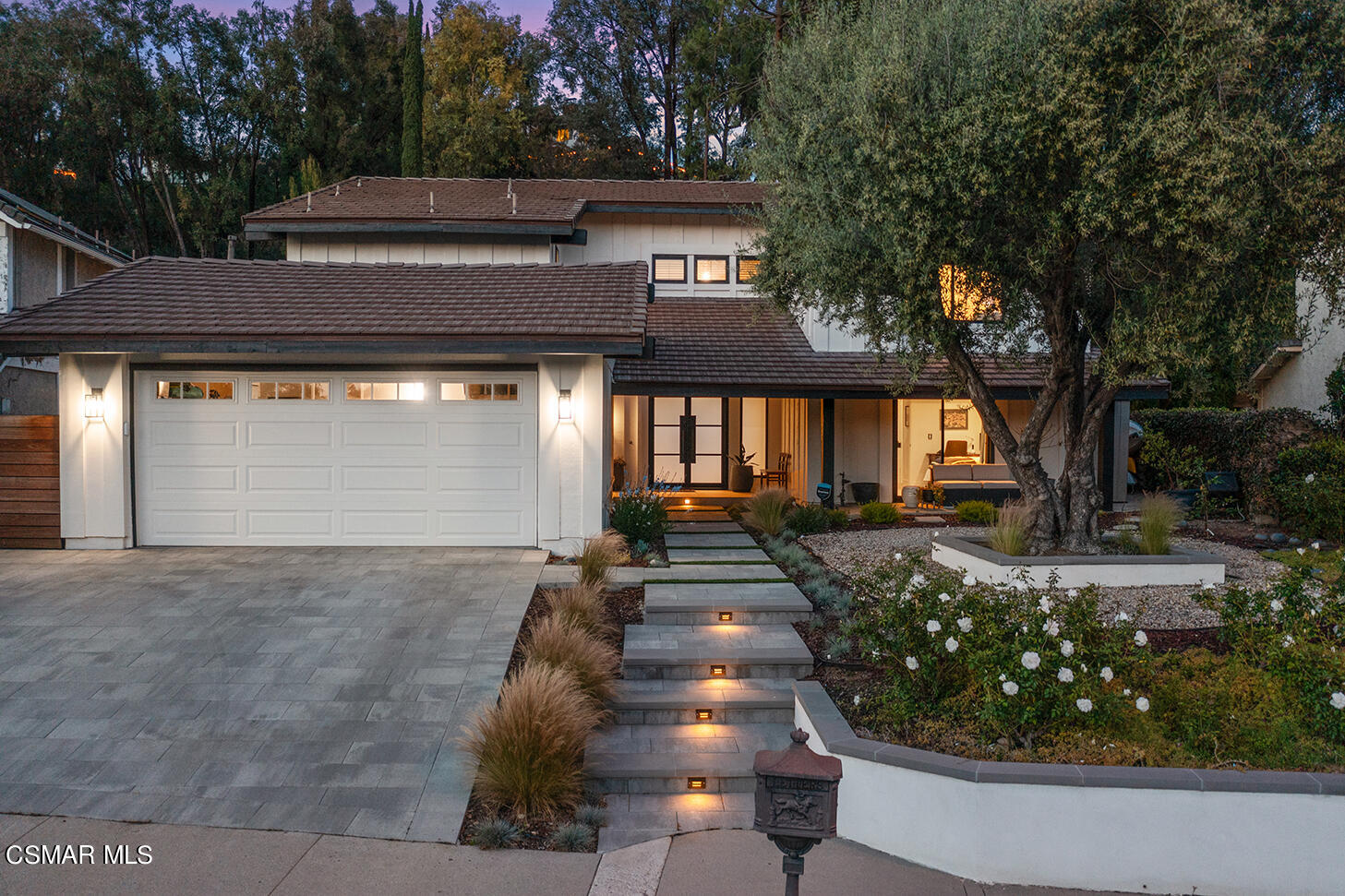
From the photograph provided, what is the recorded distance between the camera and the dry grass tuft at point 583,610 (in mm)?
7254

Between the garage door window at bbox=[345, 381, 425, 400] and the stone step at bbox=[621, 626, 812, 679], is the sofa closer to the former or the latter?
the stone step at bbox=[621, 626, 812, 679]

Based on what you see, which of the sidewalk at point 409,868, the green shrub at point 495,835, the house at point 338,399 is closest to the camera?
the sidewalk at point 409,868

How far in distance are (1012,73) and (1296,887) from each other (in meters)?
6.47

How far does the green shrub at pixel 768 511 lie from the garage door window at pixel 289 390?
6.22 metres

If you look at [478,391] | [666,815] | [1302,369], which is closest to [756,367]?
[478,391]

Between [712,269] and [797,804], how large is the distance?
48.9ft

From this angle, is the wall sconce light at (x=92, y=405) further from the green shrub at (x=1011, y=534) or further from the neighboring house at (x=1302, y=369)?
the neighboring house at (x=1302, y=369)

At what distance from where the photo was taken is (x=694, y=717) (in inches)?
253

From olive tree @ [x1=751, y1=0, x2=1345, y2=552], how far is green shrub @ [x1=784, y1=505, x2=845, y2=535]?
13.8 ft

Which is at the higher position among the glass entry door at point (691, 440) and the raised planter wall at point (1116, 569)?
the glass entry door at point (691, 440)

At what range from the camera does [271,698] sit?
20.7 feet

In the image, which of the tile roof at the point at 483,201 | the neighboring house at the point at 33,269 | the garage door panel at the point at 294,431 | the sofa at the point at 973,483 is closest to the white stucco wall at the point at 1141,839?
the garage door panel at the point at 294,431

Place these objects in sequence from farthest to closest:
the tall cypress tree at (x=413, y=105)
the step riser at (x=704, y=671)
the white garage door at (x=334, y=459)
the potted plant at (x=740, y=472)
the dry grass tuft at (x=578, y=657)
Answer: the tall cypress tree at (x=413, y=105) → the potted plant at (x=740, y=472) → the white garage door at (x=334, y=459) → the step riser at (x=704, y=671) → the dry grass tuft at (x=578, y=657)

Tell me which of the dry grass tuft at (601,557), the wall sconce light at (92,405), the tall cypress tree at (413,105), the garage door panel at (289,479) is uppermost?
the tall cypress tree at (413,105)
